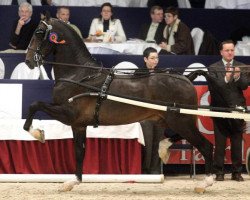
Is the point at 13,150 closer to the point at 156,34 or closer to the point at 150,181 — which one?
the point at 150,181

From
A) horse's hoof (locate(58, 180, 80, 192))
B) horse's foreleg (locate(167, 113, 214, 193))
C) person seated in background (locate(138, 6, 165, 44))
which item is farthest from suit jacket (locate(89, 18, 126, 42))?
horse's hoof (locate(58, 180, 80, 192))

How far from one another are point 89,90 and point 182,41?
466 centimetres

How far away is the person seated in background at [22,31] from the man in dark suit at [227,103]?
436 cm

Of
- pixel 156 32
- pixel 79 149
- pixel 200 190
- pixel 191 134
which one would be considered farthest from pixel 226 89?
pixel 156 32

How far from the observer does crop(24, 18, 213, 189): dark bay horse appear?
11398 millimetres

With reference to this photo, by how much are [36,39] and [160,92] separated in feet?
5.97

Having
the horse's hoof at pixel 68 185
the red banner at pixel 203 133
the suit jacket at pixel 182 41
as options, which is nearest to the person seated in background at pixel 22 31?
the suit jacket at pixel 182 41

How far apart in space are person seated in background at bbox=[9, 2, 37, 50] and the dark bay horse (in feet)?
15.1

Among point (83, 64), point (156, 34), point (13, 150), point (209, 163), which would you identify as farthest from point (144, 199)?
point (156, 34)

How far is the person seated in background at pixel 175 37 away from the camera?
51.3ft

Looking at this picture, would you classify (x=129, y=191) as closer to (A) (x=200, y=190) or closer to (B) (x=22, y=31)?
(A) (x=200, y=190)

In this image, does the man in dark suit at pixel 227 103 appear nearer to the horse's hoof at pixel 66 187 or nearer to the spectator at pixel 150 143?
the spectator at pixel 150 143

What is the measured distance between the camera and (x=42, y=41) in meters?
11.5

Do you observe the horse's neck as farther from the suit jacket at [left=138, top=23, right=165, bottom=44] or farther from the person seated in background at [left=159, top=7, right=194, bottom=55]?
the suit jacket at [left=138, top=23, right=165, bottom=44]
